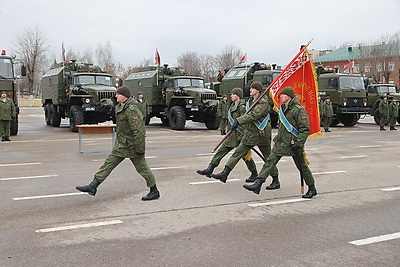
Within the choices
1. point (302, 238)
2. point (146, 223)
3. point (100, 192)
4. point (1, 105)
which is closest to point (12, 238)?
point (146, 223)

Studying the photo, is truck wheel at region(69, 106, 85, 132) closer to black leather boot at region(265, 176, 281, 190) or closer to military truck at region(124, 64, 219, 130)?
military truck at region(124, 64, 219, 130)

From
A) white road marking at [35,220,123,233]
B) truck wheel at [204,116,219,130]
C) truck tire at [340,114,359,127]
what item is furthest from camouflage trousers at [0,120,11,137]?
truck tire at [340,114,359,127]

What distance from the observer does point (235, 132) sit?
28.5ft

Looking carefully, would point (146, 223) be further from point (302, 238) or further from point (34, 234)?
point (302, 238)

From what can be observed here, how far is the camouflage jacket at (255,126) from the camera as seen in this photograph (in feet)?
25.9

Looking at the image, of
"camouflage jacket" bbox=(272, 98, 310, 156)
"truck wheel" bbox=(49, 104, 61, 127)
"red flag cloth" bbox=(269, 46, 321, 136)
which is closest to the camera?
"camouflage jacket" bbox=(272, 98, 310, 156)

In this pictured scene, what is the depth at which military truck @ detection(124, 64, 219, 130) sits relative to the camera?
21.8 metres

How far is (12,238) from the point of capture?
5352 mm

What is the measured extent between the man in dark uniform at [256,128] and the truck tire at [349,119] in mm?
18660

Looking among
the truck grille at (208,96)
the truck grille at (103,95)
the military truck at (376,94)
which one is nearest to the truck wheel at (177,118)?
the truck grille at (208,96)

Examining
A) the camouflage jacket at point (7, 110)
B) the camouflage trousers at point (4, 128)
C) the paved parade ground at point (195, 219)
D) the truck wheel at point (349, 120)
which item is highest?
Result: the camouflage jacket at point (7, 110)

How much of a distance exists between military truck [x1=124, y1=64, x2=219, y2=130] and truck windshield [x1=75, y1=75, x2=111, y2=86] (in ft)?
9.99

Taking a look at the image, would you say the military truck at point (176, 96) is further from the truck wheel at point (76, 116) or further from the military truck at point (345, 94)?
the military truck at point (345, 94)

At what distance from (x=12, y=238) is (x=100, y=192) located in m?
2.50
